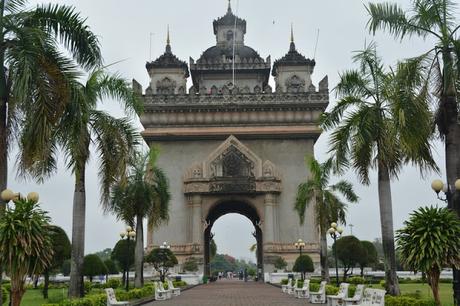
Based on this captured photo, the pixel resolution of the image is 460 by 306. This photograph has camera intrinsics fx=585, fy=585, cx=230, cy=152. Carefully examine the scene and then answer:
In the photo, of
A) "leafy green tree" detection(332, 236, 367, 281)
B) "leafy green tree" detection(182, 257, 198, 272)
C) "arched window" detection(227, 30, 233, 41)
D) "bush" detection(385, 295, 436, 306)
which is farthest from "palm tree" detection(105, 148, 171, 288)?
"arched window" detection(227, 30, 233, 41)

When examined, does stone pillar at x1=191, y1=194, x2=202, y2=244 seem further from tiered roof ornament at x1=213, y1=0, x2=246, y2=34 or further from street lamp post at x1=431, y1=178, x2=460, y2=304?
street lamp post at x1=431, y1=178, x2=460, y2=304

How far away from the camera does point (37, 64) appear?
11.8 m

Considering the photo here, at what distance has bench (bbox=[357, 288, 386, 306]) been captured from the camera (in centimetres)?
1302

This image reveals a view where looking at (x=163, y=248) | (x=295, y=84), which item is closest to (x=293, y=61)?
(x=295, y=84)

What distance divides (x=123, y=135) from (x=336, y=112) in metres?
6.77

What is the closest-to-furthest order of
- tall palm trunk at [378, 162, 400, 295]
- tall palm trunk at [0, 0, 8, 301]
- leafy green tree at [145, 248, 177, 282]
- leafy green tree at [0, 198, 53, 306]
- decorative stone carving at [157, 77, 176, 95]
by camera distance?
leafy green tree at [0, 198, 53, 306] → tall palm trunk at [0, 0, 8, 301] → tall palm trunk at [378, 162, 400, 295] → leafy green tree at [145, 248, 177, 282] → decorative stone carving at [157, 77, 176, 95]

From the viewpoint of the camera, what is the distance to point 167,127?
43.4 metres

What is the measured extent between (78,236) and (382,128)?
31.0 ft

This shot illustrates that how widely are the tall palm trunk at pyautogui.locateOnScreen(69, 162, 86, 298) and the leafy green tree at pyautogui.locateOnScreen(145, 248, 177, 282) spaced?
17.8 m

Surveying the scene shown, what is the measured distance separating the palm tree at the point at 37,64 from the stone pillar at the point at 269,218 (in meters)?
28.6

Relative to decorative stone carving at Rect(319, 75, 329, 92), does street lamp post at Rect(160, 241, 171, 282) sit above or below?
below

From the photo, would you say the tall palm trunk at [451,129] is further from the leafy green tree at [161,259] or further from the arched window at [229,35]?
the arched window at [229,35]

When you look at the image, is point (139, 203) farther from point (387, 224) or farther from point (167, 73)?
point (167, 73)

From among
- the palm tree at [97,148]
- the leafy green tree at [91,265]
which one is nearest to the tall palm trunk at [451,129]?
the palm tree at [97,148]
